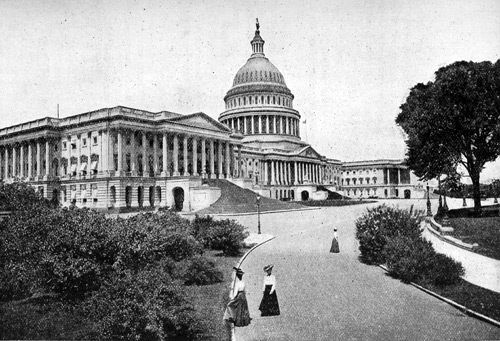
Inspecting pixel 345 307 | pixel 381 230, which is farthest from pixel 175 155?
pixel 345 307

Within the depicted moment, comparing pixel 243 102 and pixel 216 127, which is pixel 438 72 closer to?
pixel 216 127

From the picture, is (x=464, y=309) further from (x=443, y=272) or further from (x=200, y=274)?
(x=200, y=274)

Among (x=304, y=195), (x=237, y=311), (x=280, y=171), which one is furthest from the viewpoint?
(x=280, y=171)

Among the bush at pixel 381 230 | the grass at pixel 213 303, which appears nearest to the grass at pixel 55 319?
the grass at pixel 213 303

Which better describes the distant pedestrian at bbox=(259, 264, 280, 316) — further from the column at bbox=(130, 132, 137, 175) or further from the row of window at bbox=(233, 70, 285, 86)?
the row of window at bbox=(233, 70, 285, 86)

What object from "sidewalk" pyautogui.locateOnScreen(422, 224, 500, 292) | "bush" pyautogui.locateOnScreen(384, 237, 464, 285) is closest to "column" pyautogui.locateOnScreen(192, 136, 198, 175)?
"sidewalk" pyautogui.locateOnScreen(422, 224, 500, 292)
